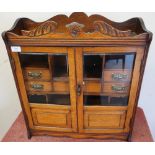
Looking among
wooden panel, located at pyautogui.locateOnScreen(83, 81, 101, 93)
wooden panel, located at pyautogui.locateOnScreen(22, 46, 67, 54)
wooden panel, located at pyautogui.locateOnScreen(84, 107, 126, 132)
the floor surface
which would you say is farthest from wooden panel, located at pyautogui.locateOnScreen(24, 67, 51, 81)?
the floor surface

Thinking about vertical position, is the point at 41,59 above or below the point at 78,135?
above

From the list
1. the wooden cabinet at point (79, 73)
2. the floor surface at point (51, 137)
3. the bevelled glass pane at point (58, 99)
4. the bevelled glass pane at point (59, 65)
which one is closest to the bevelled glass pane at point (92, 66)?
the wooden cabinet at point (79, 73)

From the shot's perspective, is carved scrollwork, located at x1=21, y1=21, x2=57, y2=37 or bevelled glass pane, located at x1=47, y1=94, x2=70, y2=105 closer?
carved scrollwork, located at x1=21, y1=21, x2=57, y2=37

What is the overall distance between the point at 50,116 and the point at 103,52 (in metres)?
0.56

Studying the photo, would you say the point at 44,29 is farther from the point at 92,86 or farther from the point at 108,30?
the point at 92,86

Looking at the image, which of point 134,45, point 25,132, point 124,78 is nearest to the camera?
point 134,45

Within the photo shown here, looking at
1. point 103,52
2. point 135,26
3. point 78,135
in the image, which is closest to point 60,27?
point 103,52

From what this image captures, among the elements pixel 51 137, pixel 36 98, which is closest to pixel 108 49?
pixel 36 98

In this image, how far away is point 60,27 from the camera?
112 cm

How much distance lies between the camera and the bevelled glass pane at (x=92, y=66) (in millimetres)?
981

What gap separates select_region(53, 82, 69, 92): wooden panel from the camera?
1073 mm

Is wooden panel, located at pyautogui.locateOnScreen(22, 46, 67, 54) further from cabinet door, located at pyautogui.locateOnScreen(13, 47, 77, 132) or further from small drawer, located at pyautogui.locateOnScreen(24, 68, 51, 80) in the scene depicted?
small drawer, located at pyautogui.locateOnScreen(24, 68, 51, 80)

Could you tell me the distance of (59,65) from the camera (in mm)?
1041
